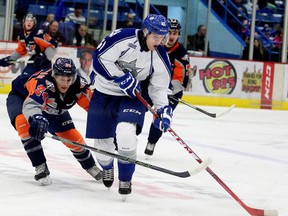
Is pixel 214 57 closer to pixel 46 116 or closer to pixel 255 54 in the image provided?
pixel 255 54

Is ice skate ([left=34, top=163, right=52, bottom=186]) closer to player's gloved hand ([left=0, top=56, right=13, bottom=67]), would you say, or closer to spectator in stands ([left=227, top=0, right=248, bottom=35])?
player's gloved hand ([left=0, top=56, right=13, bottom=67])

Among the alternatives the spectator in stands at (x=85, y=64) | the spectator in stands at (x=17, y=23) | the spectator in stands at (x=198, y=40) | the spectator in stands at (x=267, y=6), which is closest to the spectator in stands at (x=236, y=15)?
the spectator in stands at (x=267, y=6)

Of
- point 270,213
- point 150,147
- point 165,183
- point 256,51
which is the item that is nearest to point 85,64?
point 256,51

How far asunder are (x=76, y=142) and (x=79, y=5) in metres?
7.17

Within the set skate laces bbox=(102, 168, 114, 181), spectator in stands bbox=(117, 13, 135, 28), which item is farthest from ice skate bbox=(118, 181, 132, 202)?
spectator in stands bbox=(117, 13, 135, 28)

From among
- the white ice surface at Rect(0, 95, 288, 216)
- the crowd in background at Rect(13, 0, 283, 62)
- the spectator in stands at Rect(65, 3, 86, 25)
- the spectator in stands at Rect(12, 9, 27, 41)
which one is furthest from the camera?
the spectator in stands at Rect(65, 3, 86, 25)

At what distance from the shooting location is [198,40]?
11.8m

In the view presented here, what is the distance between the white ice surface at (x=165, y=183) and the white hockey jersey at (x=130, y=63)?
20.9 inches

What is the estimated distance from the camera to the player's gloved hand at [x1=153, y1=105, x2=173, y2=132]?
4117 mm

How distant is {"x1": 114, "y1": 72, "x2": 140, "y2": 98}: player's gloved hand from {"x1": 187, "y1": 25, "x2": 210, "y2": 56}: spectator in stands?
7622 millimetres

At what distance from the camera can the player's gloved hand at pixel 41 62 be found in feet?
25.3

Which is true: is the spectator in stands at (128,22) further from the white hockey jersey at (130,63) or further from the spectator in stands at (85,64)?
the white hockey jersey at (130,63)

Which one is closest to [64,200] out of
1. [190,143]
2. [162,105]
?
[162,105]

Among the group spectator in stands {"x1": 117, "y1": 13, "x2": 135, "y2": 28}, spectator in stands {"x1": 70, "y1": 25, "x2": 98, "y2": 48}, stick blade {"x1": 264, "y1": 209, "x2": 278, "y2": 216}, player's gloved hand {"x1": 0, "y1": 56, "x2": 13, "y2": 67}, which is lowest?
stick blade {"x1": 264, "y1": 209, "x2": 278, "y2": 216}
